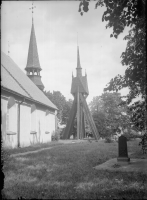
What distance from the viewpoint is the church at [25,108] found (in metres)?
10.5

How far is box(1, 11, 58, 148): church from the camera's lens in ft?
34.6

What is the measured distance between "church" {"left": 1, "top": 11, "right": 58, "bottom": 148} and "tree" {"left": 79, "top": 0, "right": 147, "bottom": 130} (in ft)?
16.5

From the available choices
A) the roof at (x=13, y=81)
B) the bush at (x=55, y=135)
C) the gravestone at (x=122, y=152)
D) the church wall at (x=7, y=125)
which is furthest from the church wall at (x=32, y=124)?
the gravestone at (x=122, y=152)

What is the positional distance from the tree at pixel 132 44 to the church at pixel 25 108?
5.04m

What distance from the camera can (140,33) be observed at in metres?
3.79

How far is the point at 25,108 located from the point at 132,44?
11.3m

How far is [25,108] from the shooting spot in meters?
14.1

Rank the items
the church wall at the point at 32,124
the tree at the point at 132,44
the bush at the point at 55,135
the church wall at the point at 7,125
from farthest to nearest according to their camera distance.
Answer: the bush at the point at 55,135
the church wall at the point at 32,124
the church wall at the point at 7,125
the tree at the point at 132,44

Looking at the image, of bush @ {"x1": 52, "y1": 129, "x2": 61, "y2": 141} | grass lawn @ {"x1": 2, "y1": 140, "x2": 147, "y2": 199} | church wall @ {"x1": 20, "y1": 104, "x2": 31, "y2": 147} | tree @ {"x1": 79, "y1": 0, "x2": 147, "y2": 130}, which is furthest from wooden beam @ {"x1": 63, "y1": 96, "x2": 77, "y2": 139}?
tree @ {"x1": 79, "y1": 0, "x2": 147, "y2": 130}

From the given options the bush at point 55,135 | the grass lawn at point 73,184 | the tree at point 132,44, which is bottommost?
the bush at point 55,135

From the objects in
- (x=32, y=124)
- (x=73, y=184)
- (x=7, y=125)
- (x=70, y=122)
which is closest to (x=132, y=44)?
(x=73, y=184)

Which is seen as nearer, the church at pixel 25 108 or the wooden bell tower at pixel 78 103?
the church at pixel 25 108

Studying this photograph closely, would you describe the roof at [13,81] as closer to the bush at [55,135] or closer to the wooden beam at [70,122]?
the wooden beam at [70,122]

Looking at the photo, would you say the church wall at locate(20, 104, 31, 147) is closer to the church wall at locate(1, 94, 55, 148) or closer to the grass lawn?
the church wall at locate(1, 94, 55, 148)
